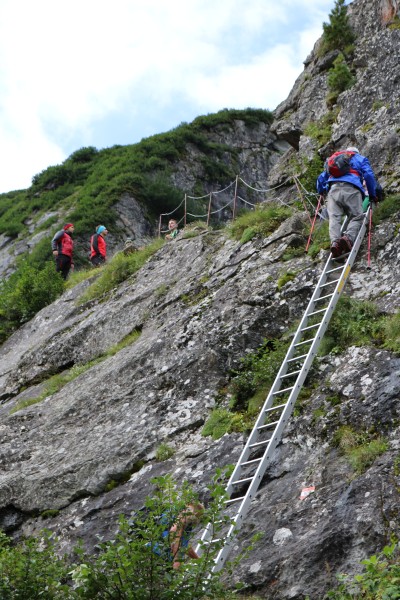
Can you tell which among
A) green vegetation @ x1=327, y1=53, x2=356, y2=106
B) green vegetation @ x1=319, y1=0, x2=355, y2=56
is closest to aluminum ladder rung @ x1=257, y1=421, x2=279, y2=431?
green vegetation @ x1=327, y1=53, x2=356, y2=106

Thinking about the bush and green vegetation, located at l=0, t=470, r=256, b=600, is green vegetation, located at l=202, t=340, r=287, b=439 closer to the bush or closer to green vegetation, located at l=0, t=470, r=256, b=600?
green vegetation, located at l=0, t=470, r=256, b=600

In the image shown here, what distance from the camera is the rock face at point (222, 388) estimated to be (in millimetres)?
7477

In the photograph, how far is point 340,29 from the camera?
16.2 metres

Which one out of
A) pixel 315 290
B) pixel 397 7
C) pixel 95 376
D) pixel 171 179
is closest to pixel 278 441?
pixel 315 290

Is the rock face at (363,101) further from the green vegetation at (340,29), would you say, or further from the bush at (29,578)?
the bush at (29,578)

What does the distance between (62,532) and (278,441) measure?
296 cm

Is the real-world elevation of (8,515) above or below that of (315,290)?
below

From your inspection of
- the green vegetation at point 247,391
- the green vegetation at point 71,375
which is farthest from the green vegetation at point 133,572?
the green vegetation at point 71,375

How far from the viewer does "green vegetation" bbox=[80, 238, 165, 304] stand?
52.8ft

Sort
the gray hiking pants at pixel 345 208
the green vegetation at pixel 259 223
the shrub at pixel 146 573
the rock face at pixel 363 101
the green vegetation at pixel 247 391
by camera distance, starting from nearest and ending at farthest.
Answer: the shrub at pixel 146 573 < the green vegetation at pixel 247 391 < the gray hiking pants at pixel 345 208 < the rock face at pixel 363 101 < the green vegetation at pixel 259 223

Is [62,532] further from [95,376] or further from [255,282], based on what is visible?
[255,282]

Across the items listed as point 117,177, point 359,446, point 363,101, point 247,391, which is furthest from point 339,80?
point 117,177

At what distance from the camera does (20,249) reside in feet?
90.8

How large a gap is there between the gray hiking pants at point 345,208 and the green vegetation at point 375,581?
18.0ft
